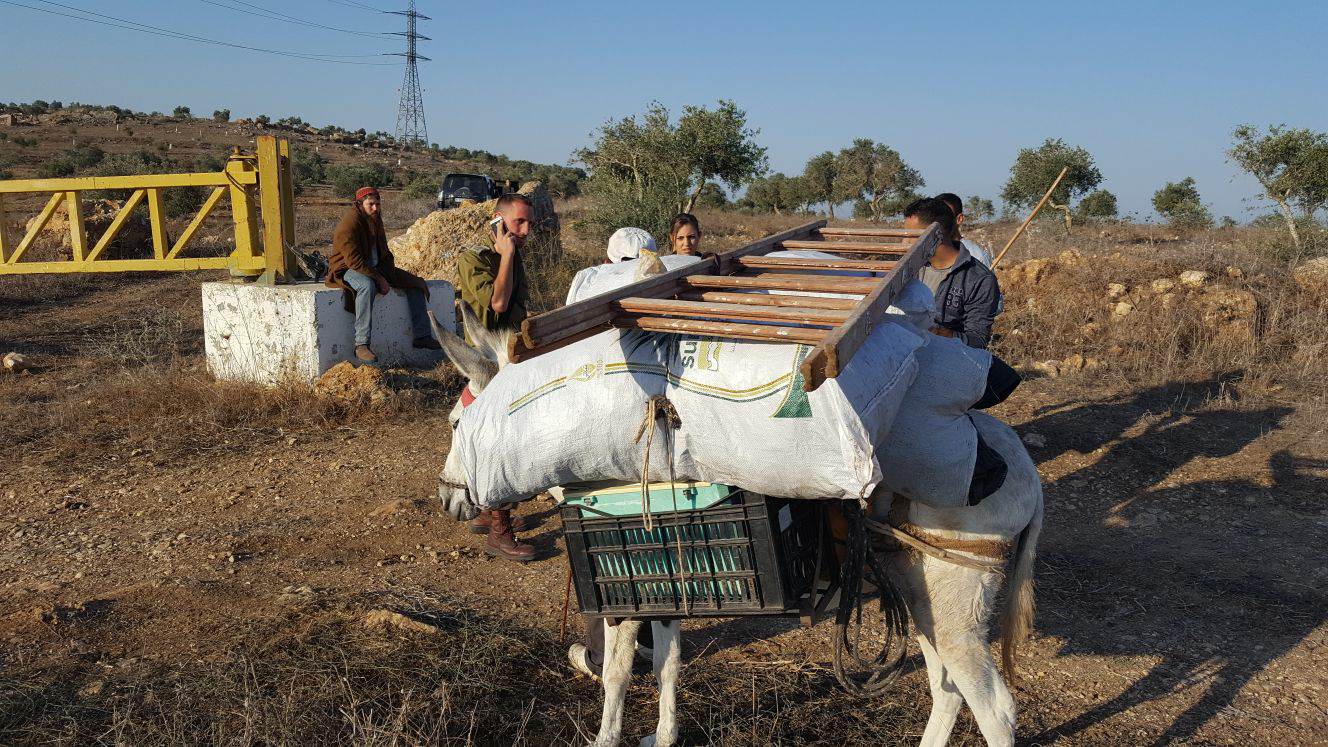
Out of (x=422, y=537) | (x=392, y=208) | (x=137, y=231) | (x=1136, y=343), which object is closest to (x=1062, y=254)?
(x=1136, y=343)

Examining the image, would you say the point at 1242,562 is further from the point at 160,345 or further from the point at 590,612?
the point at 160,345

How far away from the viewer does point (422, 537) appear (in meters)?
5.70

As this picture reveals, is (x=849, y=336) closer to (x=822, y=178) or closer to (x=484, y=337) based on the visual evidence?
(x=484, y=337)

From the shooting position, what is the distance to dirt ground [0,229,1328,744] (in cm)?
378

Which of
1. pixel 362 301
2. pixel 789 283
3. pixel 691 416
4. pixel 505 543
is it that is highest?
pixel 789 283

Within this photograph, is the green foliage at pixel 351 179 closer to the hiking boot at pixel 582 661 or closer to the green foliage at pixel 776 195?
the green foliage at pixel 776 195

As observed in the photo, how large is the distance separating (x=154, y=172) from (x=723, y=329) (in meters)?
37.2

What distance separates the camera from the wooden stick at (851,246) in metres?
4.11

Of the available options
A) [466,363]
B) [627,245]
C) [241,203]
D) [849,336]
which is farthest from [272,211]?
[849,336]

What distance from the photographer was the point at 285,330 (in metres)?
8.34

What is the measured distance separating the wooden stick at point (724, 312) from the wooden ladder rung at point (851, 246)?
59.9 inches

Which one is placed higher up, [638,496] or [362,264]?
[362,264]

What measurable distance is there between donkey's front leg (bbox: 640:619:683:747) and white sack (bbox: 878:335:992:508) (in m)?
1.09

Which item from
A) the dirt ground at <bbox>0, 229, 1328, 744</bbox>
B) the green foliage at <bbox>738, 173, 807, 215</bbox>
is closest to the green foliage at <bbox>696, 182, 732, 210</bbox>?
the green foliage at <bbox>738, 173, 807, 215</bbox>
